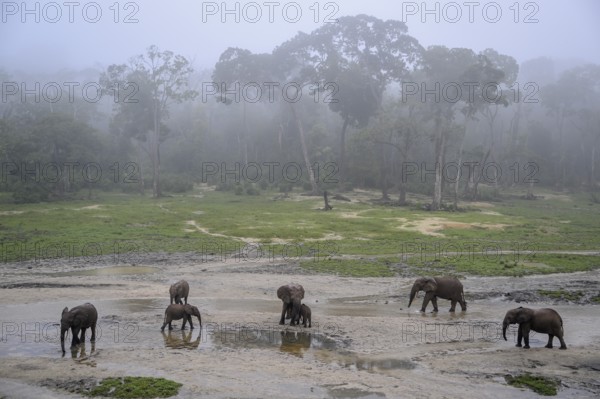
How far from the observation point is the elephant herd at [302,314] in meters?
14.2

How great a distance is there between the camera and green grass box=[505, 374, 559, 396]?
11625 mm

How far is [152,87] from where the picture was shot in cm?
7200

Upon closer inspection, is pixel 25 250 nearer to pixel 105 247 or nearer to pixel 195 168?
pixel 105 247

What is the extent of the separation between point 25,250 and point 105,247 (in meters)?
4.07

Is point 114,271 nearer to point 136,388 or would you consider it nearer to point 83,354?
point 83,354

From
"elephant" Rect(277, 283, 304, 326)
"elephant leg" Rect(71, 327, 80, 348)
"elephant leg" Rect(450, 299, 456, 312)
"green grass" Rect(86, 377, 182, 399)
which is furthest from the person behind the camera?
"elephant leg" Rect(450, 299, 456, 312)

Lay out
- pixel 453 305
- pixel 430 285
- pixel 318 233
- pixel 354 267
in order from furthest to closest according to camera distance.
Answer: pixel 318 233 < pixel 354 267 < pixel 453 305 < pixel 430 285

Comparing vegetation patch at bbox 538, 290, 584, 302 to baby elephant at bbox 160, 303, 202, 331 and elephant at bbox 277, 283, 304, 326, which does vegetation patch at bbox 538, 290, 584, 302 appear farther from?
baby elephant at bbox 160, 303, 202, 331

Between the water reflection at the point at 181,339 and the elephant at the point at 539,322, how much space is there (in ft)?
26.8

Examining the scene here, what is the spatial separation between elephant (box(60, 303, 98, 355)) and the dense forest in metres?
45.2

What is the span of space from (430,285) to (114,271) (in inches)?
581

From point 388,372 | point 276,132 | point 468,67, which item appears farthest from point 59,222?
point 276,132

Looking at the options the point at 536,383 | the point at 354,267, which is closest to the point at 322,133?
the point at 354,267

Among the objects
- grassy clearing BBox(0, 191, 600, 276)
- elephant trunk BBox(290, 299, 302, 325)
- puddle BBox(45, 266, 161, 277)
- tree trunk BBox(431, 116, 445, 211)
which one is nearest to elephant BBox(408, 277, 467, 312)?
elephant trunk BBox(290, 299, 302, 325)
